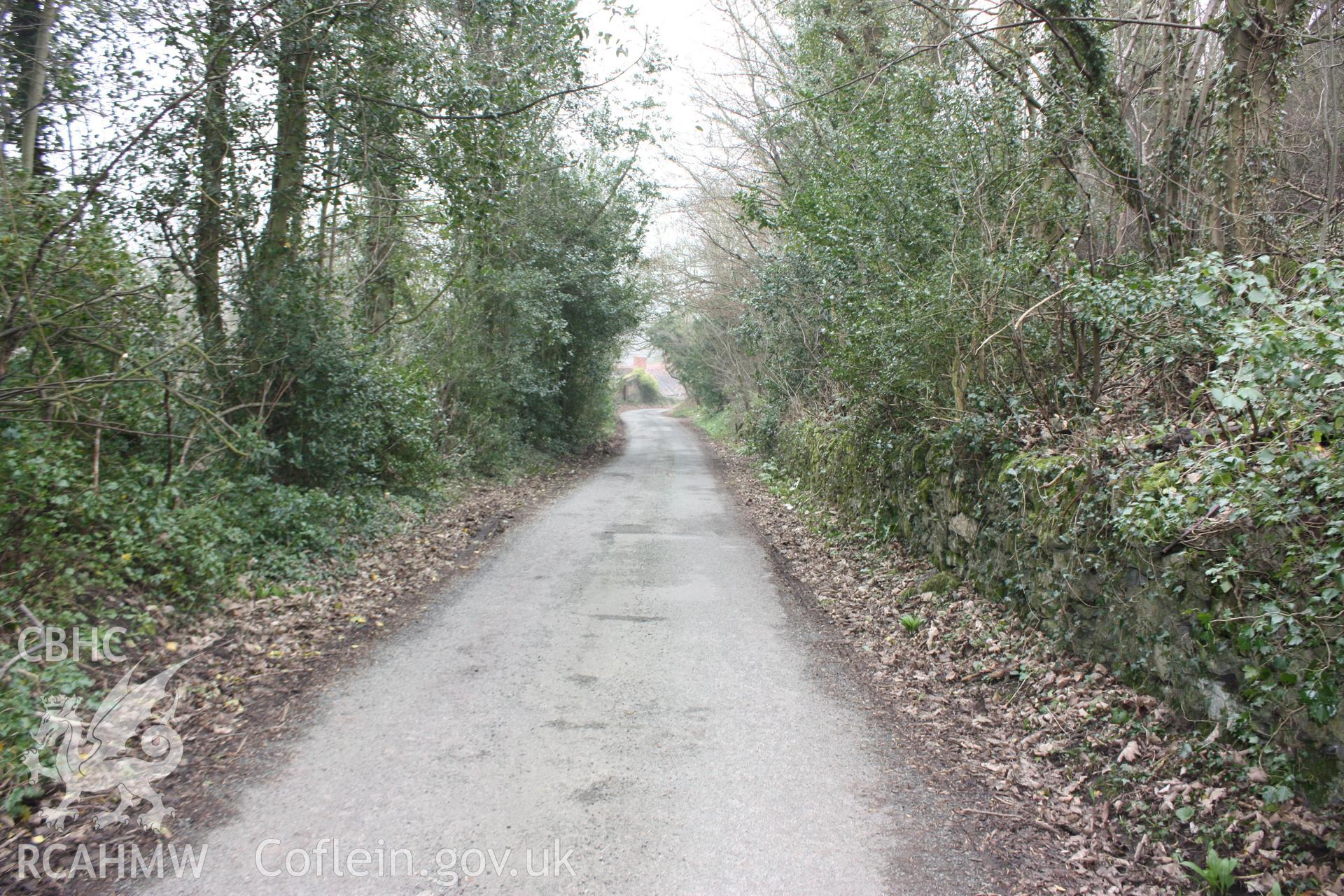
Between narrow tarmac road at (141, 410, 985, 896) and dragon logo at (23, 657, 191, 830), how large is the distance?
0.51m

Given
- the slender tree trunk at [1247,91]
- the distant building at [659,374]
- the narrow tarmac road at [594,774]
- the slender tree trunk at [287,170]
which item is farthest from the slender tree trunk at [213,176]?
the distant building at [659,374]

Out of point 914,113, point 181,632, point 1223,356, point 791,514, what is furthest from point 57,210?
point 791,514

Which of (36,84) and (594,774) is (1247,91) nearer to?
(594,774)

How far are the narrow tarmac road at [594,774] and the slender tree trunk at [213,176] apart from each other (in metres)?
4.22

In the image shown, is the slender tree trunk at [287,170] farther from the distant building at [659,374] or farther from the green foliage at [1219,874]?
the distant building at [659,374]

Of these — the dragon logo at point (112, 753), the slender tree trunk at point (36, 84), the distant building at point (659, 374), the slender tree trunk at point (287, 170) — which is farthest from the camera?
the distant building at point (659, 374)

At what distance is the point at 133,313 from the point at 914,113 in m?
8.36

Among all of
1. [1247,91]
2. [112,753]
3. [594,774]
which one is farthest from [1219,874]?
[1247,91]

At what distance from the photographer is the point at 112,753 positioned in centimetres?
435

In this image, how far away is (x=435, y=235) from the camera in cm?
1416

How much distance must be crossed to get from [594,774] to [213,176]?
24.6 ft

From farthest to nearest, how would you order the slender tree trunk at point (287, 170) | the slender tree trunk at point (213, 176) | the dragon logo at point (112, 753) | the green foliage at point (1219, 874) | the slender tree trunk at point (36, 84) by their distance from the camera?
the slender tree trunk at point (287, 170), the slender tree trunk at point (213, 176), the slender tree trunk at point (36, 84), the dragon logo at point (112, 753), the green foliage at point (1219, 874)

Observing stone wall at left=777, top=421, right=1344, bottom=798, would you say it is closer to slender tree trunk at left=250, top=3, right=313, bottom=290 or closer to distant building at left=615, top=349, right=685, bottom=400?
slender tree trunk at left=250, top=3, right=313, bottom=290

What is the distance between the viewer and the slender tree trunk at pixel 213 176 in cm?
772
